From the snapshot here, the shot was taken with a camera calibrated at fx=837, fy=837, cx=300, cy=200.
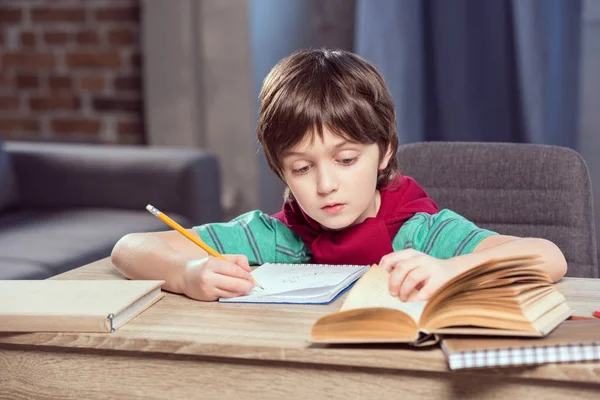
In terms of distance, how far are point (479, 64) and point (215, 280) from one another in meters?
1.89

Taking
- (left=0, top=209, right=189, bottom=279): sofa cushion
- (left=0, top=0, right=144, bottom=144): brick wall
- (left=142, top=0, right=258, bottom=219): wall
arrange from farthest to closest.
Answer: (left=0, top=0, right=144, bottom=144): brick wall < (left=142, top=0, right=258, bottom=219): wall < (left=0, top=209, right=189, bottom=279): sofa cushion

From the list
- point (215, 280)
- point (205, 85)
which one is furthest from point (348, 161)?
point (205, 85)

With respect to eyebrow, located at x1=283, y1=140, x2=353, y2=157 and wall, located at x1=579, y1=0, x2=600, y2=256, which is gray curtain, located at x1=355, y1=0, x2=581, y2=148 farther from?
eyebrow, located at x1=283, y1=140, x2=353, y2=157

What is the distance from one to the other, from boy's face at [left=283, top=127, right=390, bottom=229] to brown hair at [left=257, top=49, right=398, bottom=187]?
0.01 meters

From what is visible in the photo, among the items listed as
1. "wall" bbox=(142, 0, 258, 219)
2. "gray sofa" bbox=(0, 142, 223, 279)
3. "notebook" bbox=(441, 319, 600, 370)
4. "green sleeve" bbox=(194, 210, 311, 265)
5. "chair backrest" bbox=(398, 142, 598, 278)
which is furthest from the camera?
"wall" bbox=(142, 0, 258, 219)

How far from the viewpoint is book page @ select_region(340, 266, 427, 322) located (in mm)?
939

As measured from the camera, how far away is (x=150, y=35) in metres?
3.51

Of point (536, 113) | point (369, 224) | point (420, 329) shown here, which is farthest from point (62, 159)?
point (420, 329)

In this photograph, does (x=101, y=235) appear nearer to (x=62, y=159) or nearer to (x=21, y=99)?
(x=62, y=159)

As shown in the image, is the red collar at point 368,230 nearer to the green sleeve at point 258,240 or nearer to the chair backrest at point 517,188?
the green sleeve at point 258,240

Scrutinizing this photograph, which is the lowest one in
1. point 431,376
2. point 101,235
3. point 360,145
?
point 101,235

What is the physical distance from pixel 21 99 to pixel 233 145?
103cm

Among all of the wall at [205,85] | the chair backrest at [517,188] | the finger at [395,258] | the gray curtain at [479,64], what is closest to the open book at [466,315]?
the finger at [395,258]

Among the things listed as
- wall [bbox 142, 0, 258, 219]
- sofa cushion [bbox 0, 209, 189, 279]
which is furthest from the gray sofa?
wall [bbox 142, 0, 258, 219]
